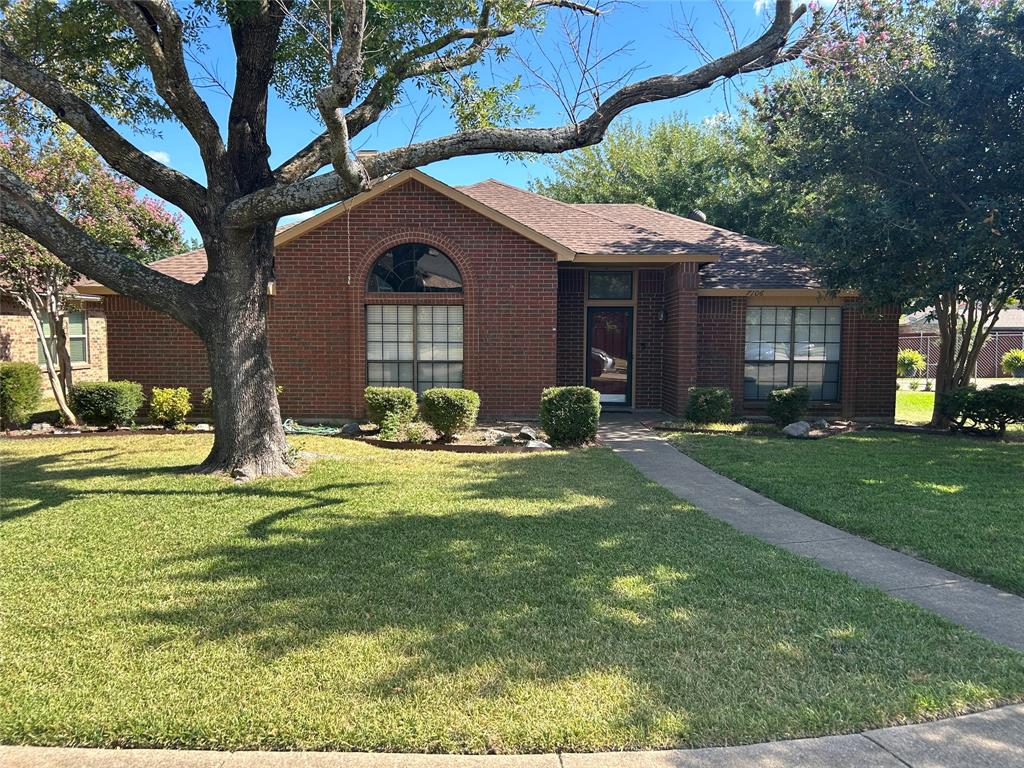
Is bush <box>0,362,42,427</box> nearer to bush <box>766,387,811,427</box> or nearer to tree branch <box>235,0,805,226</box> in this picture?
tree branch <box>235,0,805,226</box>

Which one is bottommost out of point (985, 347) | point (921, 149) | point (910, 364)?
point (910, 364)

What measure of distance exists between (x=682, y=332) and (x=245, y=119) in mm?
8701

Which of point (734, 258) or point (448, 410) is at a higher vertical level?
point (734, 258)

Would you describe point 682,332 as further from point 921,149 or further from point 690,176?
point 690,176

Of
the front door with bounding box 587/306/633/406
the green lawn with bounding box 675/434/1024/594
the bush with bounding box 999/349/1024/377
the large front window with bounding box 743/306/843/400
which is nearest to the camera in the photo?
the green lawn with bounding box 675/434/1024/594

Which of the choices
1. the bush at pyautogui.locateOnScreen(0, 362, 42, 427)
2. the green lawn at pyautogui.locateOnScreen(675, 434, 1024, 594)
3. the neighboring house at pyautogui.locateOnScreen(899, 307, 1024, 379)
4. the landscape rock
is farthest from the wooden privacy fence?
the bush at pyautogui.locateOnScreen(0, 362, 42, 427)

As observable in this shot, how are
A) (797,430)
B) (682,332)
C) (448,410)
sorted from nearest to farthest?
(448,410) → (797,430) → (682,332)

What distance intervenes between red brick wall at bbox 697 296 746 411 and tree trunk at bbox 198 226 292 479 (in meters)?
8.89

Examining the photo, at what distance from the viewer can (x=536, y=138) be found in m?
7.28

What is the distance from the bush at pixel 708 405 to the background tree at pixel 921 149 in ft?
8.90

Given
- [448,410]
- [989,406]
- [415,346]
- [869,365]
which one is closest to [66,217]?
[415,346]

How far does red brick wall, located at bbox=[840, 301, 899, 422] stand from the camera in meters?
13.9

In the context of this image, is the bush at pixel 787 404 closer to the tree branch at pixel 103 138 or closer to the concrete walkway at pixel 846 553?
the concrete walkway at pixel 846 553

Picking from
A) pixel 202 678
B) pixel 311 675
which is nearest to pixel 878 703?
pixel 311 675
